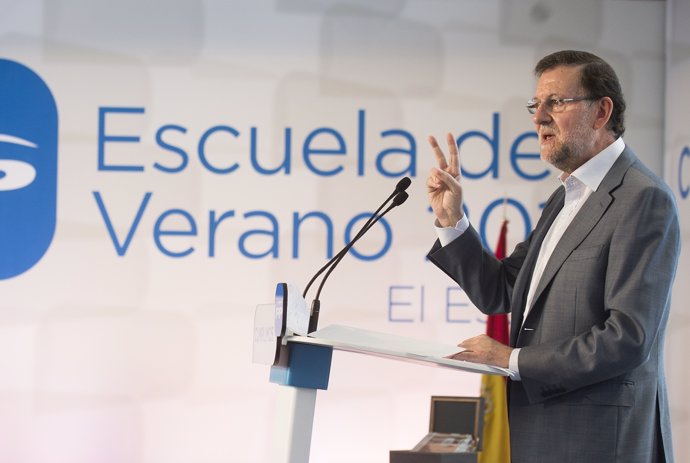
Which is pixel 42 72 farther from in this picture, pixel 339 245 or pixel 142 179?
pixel 339 245

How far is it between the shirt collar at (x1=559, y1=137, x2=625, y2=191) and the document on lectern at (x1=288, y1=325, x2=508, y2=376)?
1.82 feet

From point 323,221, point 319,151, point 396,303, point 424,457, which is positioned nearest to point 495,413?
point 396,303

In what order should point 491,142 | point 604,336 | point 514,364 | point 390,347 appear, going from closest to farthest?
point 390,347, point 604,336, point 514,364, point 491,142

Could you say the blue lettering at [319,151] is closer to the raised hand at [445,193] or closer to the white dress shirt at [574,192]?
the raised hand at [445,193]

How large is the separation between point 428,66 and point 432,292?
49.5 inches

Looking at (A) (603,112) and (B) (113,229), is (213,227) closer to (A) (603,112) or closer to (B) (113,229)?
(B) (113,229)

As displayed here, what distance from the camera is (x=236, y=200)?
199 inches

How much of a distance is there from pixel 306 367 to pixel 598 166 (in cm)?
93

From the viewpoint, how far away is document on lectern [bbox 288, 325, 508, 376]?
1864 mm

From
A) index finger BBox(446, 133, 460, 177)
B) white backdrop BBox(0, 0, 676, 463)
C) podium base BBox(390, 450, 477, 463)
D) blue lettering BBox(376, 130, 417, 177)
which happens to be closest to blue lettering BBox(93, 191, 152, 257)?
white backdrop BBox(0, 0, 676, 463)

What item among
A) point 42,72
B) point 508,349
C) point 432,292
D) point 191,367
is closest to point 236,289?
point 191,367

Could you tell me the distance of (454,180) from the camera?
2.55 meters

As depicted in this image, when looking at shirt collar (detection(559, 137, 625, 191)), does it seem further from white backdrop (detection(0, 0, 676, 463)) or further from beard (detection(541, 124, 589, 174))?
white backdrop (detection(0, 0, 676, 463))

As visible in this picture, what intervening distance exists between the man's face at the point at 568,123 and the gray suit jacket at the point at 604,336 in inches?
4.6
